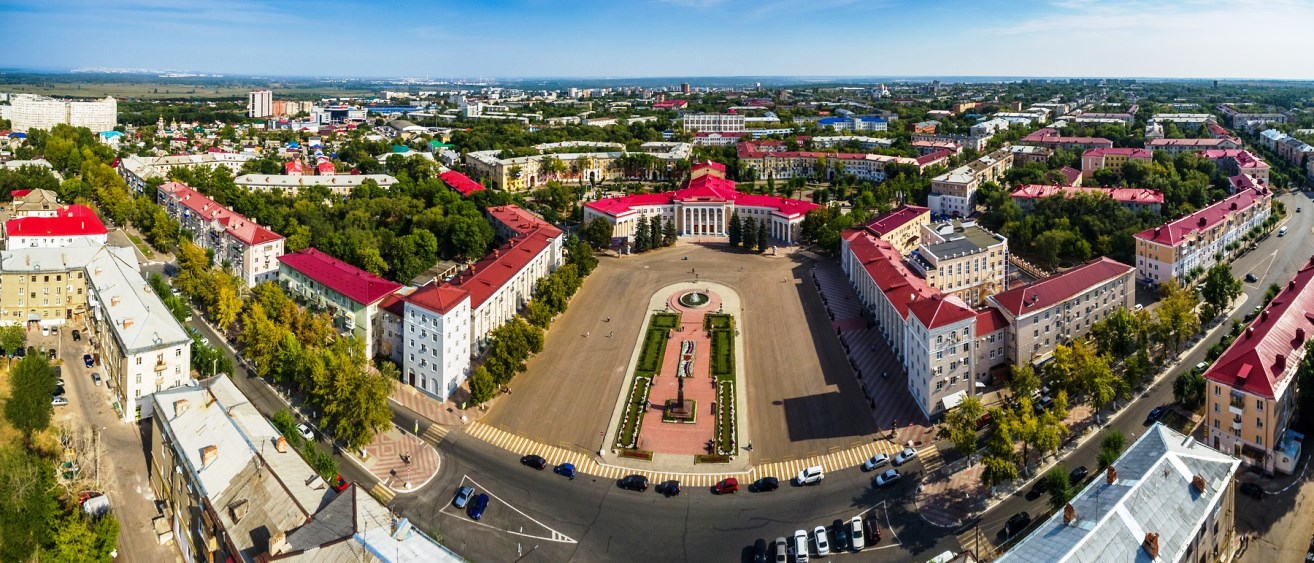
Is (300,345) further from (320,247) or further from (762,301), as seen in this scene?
(762,301)

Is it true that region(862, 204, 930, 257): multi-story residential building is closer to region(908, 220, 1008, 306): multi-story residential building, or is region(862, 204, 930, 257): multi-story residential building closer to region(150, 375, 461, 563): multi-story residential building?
region(908, 220, 1008, 306): multi-story residential building

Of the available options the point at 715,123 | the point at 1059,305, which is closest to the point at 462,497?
the point at 1059,305

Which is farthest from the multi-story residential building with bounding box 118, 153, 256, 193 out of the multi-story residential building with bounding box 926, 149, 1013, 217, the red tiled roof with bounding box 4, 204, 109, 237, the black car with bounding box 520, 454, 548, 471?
the multi-story residential building with bounding box 926, 149, 1013, 217

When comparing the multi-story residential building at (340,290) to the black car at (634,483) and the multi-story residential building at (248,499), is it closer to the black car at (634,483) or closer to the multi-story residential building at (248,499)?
the multi-story residential building at (248,499)

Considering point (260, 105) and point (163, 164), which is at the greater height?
point (260, 105)

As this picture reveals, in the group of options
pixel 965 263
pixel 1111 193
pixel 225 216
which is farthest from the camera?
pixel 1111 193

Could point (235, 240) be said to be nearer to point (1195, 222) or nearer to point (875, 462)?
point (875, 462)

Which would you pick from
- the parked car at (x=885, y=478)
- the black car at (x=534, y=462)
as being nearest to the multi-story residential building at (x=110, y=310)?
the black car at (x=534, y=462)
